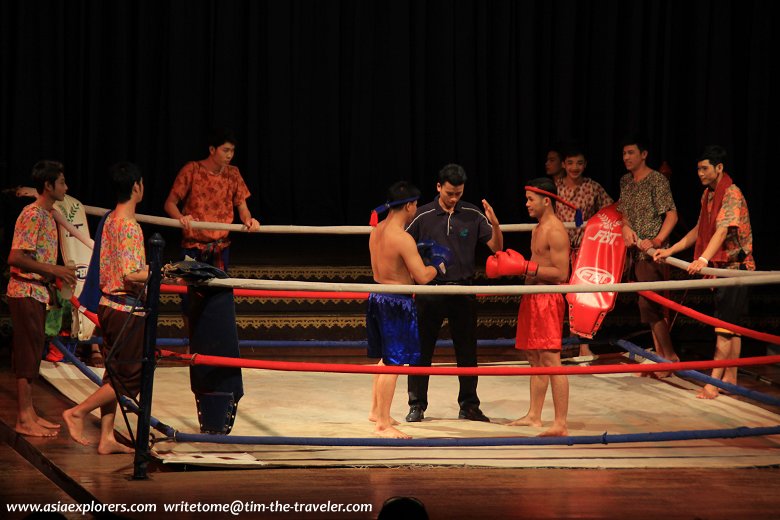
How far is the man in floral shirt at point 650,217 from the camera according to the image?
7199mm

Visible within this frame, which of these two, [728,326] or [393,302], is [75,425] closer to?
[393,302]

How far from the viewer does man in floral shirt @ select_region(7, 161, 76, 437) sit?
556cm

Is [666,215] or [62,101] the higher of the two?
[62,101]

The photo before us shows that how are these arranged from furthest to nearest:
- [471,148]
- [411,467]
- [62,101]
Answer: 1. [471,148]
2. [62,101]
3. [411,467]

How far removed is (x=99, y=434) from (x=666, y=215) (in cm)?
376

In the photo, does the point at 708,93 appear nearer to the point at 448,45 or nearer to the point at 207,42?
the point at 448,45

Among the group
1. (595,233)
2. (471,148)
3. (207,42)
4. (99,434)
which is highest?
(207,42)

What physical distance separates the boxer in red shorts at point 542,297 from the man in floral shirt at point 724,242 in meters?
0.97

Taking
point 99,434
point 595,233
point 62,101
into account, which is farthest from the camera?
point 62,101

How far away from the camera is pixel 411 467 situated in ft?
16.3

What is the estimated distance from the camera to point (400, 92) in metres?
10.1

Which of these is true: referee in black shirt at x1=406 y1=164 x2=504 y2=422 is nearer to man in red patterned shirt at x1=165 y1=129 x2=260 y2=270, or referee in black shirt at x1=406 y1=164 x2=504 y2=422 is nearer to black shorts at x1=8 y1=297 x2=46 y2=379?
man in red patterned shirt at x1=165 y1=129 x2=260 y2=270

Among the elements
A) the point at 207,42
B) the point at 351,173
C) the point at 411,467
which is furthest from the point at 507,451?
the point at 207,42

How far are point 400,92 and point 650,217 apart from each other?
3.44 meters
